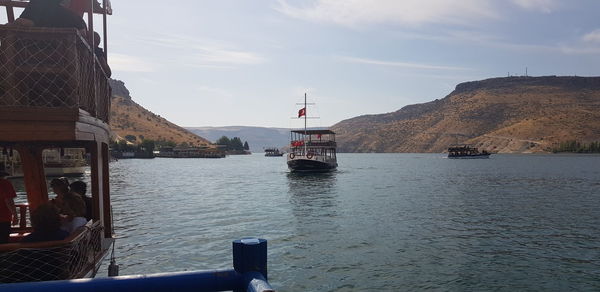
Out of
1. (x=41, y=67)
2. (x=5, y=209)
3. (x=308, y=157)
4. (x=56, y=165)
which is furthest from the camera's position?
(x=308, y=157)

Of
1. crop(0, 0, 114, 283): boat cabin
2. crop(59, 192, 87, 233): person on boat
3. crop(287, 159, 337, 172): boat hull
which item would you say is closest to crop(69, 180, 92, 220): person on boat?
crop(59, 192, 87, 233): person on boat

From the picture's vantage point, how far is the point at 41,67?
6.59 meters

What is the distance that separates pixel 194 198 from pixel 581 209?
98.1 ft

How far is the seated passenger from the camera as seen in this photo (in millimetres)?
6645

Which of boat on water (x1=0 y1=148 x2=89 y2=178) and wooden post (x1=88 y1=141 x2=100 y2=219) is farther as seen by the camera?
boat on water (x1=0 y1=148 x2=89 y2=178)

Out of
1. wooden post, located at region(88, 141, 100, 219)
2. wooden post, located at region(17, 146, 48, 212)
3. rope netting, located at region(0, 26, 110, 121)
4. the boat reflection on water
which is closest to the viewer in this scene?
rope netting, located at region(0, 26, 110, 121)

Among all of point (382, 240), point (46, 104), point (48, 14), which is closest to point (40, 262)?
point (46, 104)

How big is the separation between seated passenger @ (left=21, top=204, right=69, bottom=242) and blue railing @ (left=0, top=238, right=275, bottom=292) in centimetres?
343

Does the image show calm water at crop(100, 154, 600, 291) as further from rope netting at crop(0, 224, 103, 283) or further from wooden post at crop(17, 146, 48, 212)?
rope netting at crop(0, 224, 103, 283)

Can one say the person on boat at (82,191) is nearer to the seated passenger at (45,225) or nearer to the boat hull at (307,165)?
the seated passenger at (45,225)

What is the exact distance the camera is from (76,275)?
6.91 metres

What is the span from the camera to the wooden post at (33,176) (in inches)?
388

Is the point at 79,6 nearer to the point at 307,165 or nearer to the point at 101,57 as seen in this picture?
the point at 101,57

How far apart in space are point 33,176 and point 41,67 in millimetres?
4593
